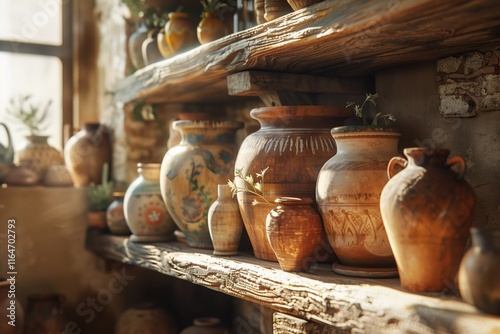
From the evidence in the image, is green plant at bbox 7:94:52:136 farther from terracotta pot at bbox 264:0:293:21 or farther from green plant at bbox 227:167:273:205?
terracotta pot at bbox 264:0:293:21

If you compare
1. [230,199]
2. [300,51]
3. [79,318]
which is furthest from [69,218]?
[300,51]

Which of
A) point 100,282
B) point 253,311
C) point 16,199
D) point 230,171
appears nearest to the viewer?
point 230,171

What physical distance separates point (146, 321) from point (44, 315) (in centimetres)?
59

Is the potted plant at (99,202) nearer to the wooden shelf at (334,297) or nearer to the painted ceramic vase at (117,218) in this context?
the painted ceramic vase at (117,218)

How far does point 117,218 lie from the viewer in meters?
3.49

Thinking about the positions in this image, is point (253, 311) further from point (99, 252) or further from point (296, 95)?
point (296, 95)

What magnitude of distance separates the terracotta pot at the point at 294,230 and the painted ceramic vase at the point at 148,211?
3.84ft

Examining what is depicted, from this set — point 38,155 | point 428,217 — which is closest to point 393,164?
point 428,217

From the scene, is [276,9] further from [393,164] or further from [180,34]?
[180,34]

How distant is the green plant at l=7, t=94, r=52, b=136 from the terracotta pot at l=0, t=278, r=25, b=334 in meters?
1.15

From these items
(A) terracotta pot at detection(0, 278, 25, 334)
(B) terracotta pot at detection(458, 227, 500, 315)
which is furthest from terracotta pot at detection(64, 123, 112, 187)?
(B) terracotta pot at detection(458, 227, 500, 315)

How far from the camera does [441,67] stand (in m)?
2.18

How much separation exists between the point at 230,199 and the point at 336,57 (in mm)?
739

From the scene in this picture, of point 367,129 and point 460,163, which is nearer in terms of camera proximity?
point 460,163
